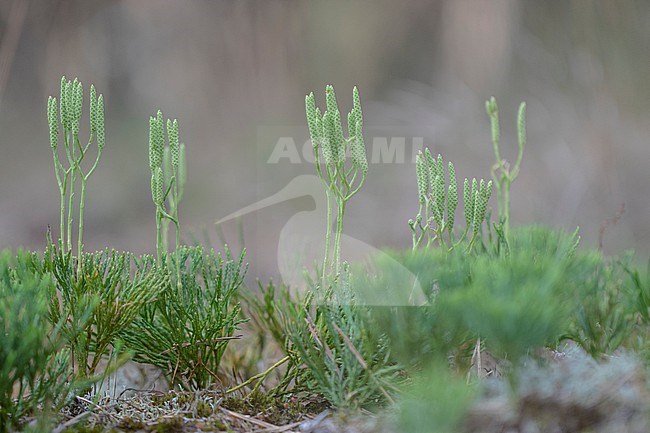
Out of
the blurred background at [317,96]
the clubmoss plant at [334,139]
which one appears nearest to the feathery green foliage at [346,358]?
the clubmoss plant at [334,139]

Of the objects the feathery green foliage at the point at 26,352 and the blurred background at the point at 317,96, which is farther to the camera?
the blurred background at the point at 317,96

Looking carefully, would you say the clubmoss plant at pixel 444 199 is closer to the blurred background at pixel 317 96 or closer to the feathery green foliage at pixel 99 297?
the feathery green foliage at pixel 99 297

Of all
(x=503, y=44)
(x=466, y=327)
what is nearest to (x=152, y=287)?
(x=466, y=327)

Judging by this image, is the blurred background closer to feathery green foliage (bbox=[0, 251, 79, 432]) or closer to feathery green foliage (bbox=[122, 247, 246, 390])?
feathery green foliage (bbox=[122, 247, 246, 390])

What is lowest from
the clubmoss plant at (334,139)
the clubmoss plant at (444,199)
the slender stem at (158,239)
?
the slender stem at (158,239)

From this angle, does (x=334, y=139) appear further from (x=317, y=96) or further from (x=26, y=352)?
(x=317, y=96)

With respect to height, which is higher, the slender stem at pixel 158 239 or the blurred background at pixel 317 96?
the blurred background at pixel 317 96
